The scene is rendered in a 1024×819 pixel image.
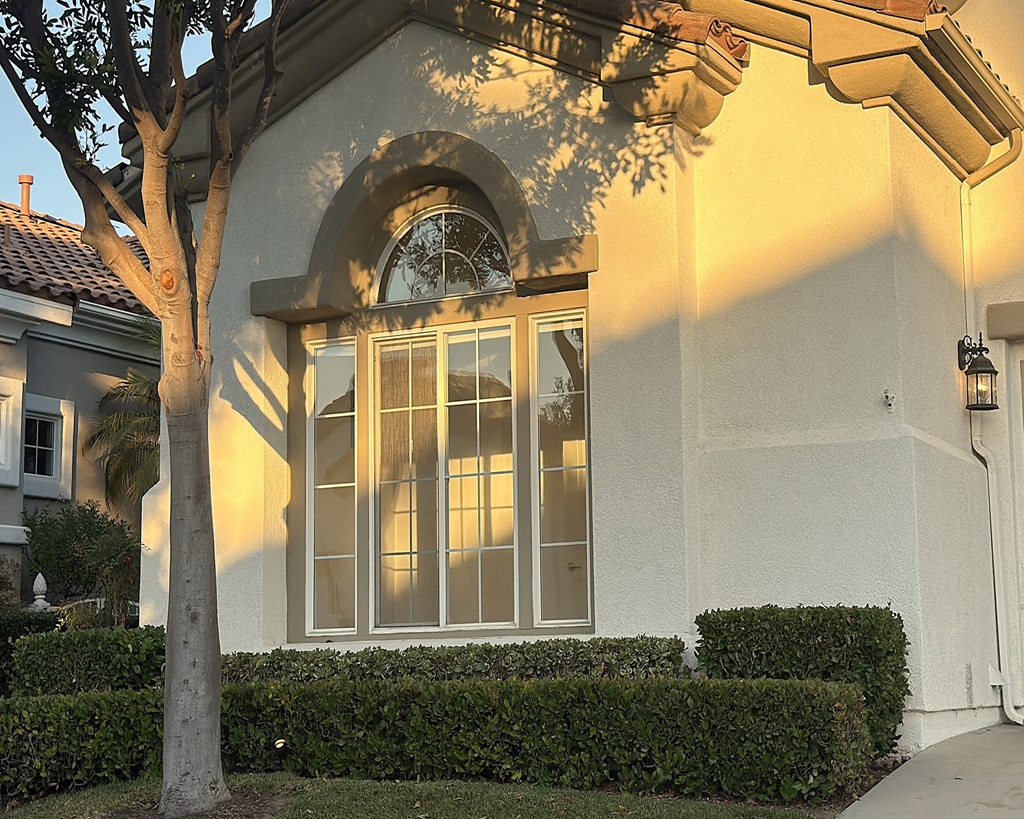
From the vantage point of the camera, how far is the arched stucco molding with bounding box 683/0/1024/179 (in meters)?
9.48

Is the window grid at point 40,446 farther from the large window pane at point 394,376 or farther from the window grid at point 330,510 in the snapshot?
the large window pane at point 394,376

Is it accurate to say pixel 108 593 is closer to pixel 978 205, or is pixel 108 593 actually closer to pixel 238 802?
pixel 238 802

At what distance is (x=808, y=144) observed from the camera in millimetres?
10102

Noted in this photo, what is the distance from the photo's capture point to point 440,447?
1123 cm

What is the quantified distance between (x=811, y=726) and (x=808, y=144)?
15.1 feet

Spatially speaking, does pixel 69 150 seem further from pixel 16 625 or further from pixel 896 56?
pixel 16 625

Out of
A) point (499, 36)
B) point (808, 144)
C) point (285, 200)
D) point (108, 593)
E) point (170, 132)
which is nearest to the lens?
point (170, 132)

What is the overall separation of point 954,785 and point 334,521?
18.7 feet

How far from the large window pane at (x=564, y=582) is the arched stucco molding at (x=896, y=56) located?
4.16 meters

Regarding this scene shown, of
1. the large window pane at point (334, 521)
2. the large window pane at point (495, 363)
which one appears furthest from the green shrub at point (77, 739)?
the large window pane at point (495, 363)

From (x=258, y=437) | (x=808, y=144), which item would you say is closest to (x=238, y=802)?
(x=258, y=437)

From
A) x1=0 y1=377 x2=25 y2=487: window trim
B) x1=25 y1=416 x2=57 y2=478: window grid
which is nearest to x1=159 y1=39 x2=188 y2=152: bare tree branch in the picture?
x1=0 y1=377 x2=25 y2=487: window trim

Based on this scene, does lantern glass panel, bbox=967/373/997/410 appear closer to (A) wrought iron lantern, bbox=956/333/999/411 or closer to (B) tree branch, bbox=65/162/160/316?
(A) wrought iron lantern, bbox=956/333/999/411

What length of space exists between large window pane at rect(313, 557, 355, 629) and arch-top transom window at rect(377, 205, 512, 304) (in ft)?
7.84
